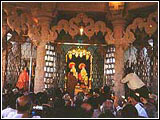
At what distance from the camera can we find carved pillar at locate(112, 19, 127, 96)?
34.0 feet

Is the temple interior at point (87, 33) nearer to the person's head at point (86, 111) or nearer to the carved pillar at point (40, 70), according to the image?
the carved pillar at point (40, 70)

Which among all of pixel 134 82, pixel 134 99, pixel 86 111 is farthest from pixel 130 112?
pixel 134 82

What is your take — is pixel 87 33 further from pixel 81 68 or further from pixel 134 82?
pixel 81 68

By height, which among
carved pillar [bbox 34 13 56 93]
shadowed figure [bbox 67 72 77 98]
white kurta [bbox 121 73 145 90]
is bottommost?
shadowed figure [bbox 67 72 77 98]

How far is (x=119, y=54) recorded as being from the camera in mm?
10664

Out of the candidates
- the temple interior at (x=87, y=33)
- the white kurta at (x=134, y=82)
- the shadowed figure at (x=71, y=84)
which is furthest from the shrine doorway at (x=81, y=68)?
the white kurta at (x=134, y=82)

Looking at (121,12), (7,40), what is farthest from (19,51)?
(121,12)

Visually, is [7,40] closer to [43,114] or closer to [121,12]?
[121,12]

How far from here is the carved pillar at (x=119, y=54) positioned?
34.0ft

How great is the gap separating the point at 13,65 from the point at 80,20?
616 centimetres

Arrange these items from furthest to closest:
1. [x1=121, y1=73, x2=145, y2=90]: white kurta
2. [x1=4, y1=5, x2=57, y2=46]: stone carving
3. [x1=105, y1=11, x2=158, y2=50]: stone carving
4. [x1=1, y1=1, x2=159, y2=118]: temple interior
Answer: [x1=1, y1=1, x2=159, y2=118]: temple interior < [x1=105, y1=11, x2=158, y2=50]: stone carving < [x1=4, y1=5, x2=57, y2=46]: stone carving < [x1=121, y1=73, x2=145, y2=90]: white kurta

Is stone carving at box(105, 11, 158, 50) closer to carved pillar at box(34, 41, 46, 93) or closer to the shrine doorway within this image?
carved pillar at box(34, 41, 46, 93)

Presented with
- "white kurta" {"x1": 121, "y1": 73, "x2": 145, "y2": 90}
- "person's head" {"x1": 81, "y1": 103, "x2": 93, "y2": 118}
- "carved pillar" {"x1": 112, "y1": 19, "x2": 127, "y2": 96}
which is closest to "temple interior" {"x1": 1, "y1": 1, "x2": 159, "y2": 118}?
"carved pillar" {"x1": 112, "y1": 19, "x2": 127, "y2": 96}

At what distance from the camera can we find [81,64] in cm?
1853
